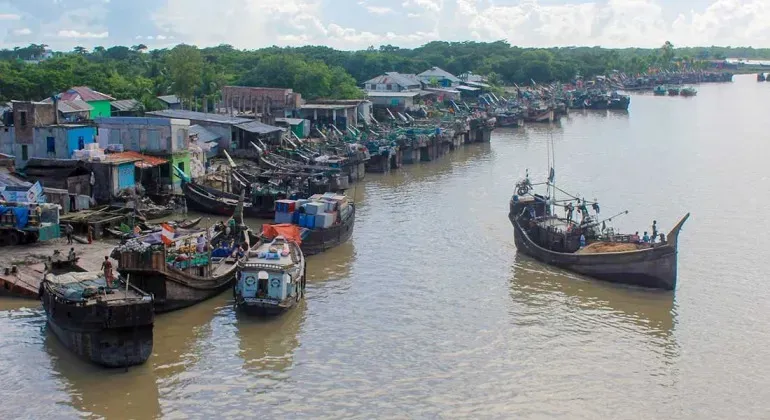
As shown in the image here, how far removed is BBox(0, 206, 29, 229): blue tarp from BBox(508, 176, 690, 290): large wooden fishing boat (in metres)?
16.5

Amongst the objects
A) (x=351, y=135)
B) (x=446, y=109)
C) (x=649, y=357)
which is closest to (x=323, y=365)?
(x=649, y=357)

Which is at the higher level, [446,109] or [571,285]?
[446,109]

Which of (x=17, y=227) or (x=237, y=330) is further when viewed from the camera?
(x=17, y=227)

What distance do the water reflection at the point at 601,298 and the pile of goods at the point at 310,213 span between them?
6.74m

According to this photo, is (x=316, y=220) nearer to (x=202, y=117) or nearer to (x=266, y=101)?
(x=202, y=117)

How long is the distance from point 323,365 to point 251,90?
42.2 m

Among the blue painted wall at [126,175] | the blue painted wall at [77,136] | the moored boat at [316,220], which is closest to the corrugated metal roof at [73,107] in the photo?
the blue painted wall at [77,136]

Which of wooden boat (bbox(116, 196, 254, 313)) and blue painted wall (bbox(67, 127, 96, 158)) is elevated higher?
blue painted wall (bbox(67, 127, 96, 158))

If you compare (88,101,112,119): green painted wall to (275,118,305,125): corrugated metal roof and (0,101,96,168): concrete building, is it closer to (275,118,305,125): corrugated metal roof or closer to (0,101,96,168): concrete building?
(275,118,305,125): corrugated metal roof

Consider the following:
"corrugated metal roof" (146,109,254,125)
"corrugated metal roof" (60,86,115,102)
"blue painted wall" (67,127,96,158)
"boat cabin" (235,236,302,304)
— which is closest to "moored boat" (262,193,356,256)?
"boat cabin" (235,236,302,304)

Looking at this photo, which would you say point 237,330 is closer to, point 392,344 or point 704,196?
point 392,344

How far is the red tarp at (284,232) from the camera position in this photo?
1116 inches

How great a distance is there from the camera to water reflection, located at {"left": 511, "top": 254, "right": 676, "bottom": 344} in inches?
966

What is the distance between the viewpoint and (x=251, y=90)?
6059 cm
